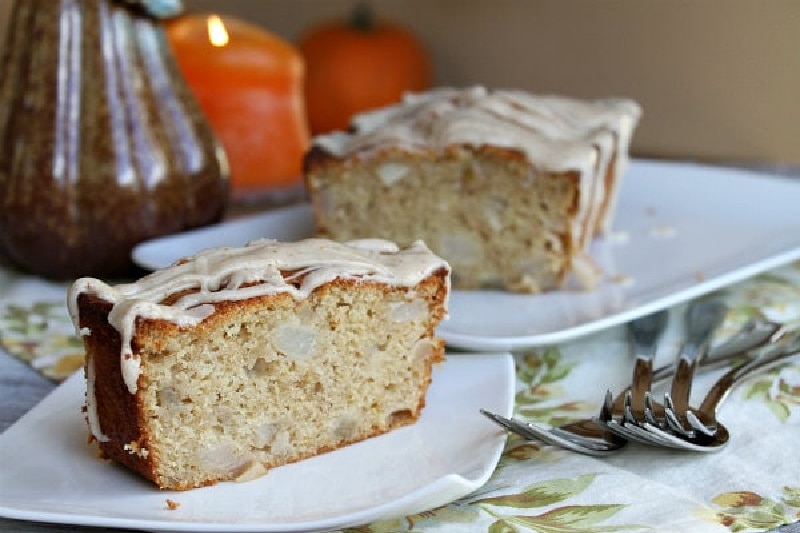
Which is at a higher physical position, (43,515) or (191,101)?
(191,101)

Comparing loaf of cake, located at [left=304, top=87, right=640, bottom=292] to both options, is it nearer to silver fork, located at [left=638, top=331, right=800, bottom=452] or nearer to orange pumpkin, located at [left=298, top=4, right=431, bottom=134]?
silver fork, located at [left=638, top=331, right=800, bottom=452]

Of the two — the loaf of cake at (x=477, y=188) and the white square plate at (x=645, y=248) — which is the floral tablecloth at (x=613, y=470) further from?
the loaf of cake at (x=477, y=188)

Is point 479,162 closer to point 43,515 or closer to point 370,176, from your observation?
point 370,176

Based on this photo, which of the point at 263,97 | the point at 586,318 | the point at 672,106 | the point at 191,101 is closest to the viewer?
the point at 586,318

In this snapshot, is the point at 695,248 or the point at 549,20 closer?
the point at 695,248

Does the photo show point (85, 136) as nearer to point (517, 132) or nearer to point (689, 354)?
point (517, 132)

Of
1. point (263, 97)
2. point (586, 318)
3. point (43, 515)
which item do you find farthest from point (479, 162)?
point (43, 515)

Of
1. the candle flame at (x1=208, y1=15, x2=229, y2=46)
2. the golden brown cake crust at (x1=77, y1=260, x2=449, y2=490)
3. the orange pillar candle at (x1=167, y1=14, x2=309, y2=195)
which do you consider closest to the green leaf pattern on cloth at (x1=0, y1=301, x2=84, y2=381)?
the golden brown cake crust at (x1=77, y1=260, x2=449, y2=490)
